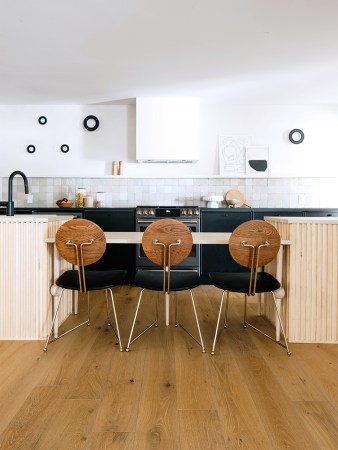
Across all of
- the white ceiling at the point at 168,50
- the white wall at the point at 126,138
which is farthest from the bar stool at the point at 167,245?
the white wall at the point at 126,138

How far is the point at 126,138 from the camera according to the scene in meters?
4.81

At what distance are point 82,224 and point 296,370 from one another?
5.20 feet

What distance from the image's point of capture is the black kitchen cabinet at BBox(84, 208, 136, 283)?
13.8ft

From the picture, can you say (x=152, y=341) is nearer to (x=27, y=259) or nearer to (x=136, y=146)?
(x=27, y=259)

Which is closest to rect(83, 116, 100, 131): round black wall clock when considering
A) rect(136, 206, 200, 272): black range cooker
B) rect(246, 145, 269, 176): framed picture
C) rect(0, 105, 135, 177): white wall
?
rect(0, 105, 135, 177): white wall

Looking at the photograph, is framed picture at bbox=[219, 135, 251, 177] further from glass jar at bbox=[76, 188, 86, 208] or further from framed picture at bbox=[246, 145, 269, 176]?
glass jar at bbox=[76, 188, 86, 208]

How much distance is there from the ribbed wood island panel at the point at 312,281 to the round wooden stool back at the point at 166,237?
0.79 metres

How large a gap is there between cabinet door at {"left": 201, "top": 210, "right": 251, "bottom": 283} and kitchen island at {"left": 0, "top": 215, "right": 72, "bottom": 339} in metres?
2.31

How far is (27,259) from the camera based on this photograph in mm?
2330

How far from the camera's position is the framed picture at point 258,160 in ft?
15.8

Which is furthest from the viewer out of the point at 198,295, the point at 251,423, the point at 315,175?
the point at 315,175

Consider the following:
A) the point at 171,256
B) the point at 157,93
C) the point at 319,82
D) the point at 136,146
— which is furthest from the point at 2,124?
the point at 319,82

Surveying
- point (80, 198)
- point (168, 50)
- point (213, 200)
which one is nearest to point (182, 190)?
point (213, 200)

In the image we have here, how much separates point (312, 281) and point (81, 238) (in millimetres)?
1638
